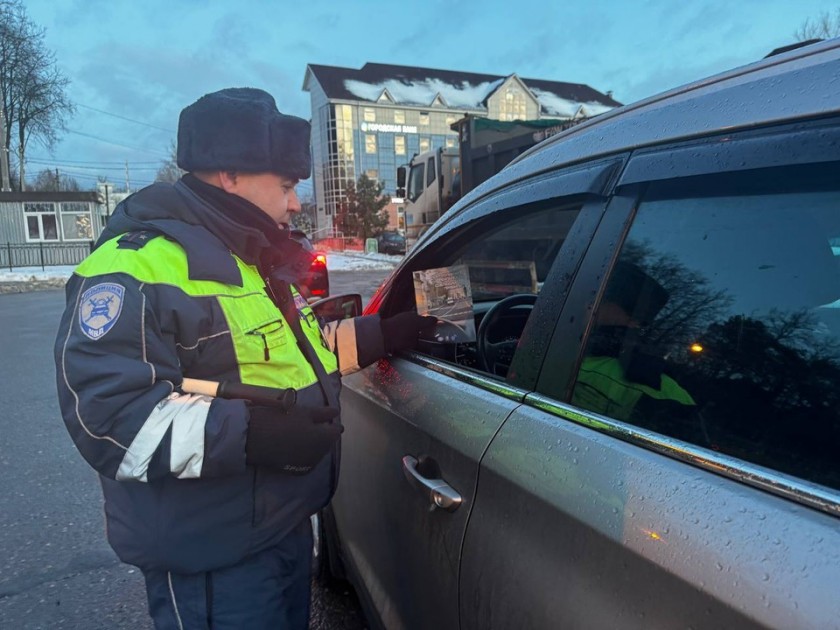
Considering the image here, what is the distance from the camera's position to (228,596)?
148 cm

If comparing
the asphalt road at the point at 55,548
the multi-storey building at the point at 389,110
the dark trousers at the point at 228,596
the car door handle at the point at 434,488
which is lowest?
the asphalt road at the point at 55,548

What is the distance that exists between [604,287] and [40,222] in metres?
29.9

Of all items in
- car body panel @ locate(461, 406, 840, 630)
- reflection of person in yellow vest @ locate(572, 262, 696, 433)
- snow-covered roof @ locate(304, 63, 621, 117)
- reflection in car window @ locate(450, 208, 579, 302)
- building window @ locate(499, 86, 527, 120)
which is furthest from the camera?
building window @ locate(499, 86, 527, 120)

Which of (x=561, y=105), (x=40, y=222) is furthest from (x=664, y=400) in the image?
(x=561, y=105)

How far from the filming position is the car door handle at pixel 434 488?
1377 mm

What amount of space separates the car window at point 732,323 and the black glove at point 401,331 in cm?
83

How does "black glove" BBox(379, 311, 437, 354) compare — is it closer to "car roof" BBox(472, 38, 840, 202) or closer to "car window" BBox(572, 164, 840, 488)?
"car roof" BBox(472, 38, 840, 202)

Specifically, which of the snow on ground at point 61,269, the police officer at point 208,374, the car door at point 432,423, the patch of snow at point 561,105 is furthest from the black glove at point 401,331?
the patch of snow at point 561,105

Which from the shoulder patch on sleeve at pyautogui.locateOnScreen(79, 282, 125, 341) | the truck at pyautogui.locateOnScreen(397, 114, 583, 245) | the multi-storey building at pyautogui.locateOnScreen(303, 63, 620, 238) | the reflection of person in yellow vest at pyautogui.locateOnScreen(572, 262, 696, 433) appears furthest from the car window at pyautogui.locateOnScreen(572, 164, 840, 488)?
the multi-storey building at pyautogui.locateOnScreen(303, 63, 620, 238)

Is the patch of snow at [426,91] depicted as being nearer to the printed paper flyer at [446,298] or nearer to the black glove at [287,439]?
the printed paper flyer at [446,298]

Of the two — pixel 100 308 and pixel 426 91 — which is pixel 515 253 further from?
pixel 426 91

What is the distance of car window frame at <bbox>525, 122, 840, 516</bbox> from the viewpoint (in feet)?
2.95

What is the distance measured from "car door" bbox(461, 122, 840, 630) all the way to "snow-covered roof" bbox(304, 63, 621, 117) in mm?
52036

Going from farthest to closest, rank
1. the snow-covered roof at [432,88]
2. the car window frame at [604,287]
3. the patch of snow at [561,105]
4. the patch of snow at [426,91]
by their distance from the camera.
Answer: the patch of snow at [561,105] → the patch of snow at [426,91] → the snow-covered roof at [432,88] → the car window frame at [604,287]
